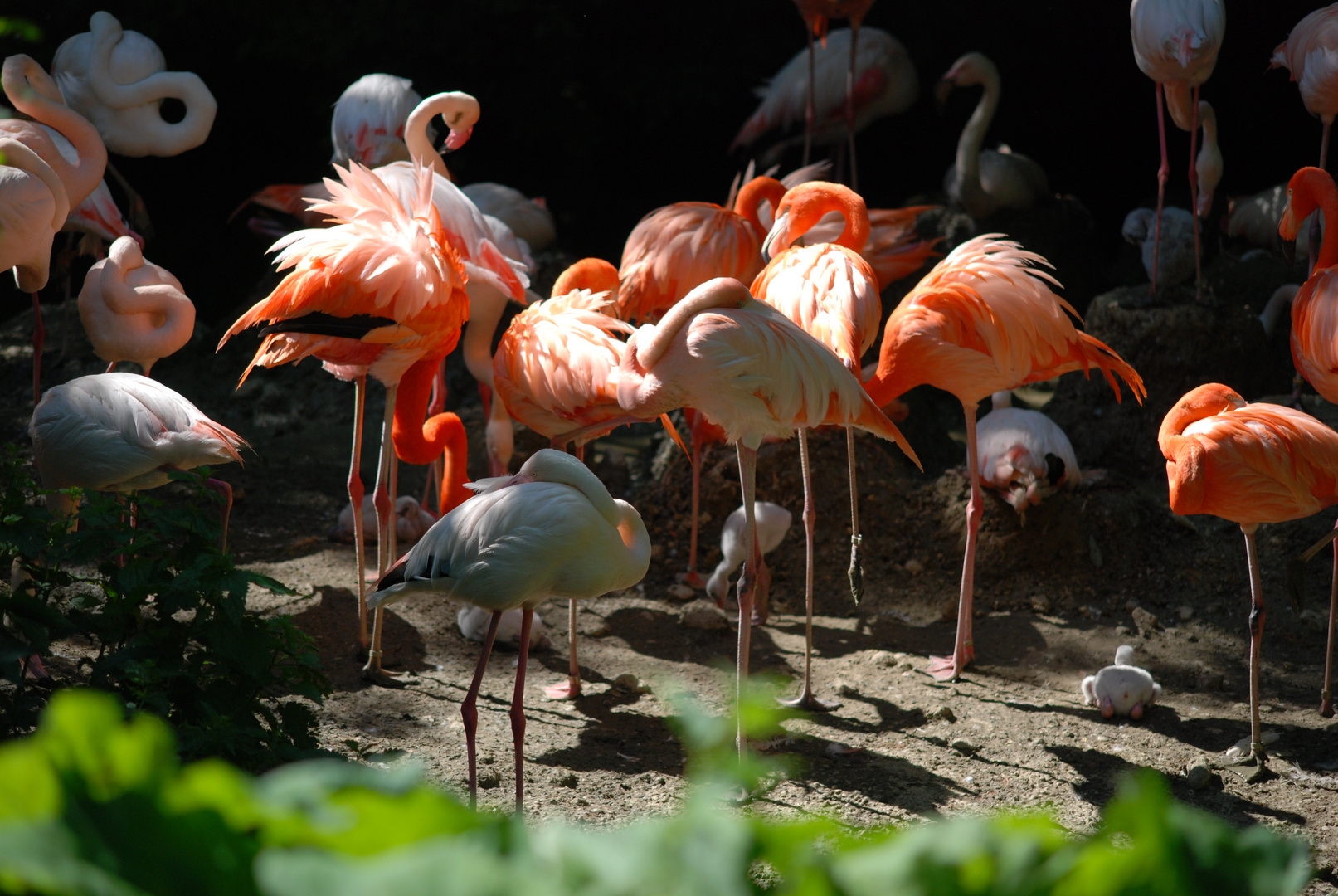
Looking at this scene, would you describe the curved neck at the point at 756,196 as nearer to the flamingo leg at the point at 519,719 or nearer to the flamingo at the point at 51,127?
the flamingo leg at the point at 519,719

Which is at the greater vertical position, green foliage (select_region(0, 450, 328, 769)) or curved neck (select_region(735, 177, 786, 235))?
curved neck (select_region(735, 177, 786, 235))

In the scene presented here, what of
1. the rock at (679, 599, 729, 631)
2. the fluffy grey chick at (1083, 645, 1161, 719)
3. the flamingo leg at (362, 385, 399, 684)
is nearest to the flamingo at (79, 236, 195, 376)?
the flamingo leg at (362, 385, 399, 684)

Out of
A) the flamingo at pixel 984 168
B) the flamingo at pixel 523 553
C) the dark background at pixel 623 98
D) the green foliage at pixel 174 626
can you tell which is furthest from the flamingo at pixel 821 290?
Result: the dark background at pixel 623 98

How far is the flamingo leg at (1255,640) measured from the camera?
9.96 feet

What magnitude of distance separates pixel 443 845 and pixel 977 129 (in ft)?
20.6

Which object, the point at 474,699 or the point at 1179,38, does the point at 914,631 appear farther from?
the point at 1179,38

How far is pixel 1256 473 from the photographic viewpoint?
3.06 m

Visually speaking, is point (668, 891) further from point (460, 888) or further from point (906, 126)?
point (906, 126)

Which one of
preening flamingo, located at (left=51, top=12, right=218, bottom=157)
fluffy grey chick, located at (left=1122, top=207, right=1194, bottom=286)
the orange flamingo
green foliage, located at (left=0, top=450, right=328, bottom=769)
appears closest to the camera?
green foliage, located at (left=0, top=450, right=328, bottom=769)

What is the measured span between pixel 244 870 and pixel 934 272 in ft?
11.5

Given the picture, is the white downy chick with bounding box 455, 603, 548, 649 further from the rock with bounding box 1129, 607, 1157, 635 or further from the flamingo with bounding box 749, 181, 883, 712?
the rock with bounding box 1129, 607, 1157, 635

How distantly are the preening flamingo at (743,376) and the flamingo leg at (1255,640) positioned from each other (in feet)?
3.64

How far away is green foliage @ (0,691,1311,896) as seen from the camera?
622 mm

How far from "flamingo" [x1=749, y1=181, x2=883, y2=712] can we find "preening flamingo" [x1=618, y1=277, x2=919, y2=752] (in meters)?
0.17
